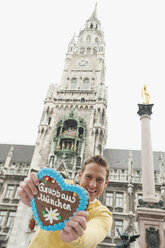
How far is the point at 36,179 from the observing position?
6.27ft

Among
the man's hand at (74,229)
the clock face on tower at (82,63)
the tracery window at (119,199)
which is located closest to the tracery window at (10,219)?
the tracery window at (119,199)

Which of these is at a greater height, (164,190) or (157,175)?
(157,175)

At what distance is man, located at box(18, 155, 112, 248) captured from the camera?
5.05 ft

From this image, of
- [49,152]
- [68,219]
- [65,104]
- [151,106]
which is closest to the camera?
[68,219]

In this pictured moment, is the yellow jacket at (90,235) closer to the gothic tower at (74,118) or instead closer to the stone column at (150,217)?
the stone column at (150,217)

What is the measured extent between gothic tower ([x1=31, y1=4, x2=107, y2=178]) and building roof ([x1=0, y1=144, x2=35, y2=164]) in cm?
365

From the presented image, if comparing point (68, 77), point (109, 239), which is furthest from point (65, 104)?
point (109, 239)

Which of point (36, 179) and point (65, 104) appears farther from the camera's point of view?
point (65, 104)

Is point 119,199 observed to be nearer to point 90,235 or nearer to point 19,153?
point 19,153

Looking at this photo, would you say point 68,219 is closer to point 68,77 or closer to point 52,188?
point 52,188

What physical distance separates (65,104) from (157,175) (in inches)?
555

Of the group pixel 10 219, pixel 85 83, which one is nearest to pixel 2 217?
pixel 10 219

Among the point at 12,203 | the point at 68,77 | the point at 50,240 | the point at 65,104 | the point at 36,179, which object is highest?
the point at 68,77

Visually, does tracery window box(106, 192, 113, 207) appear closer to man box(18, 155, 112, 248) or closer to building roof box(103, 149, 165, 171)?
building roof box(103, 149, 165, 171)
